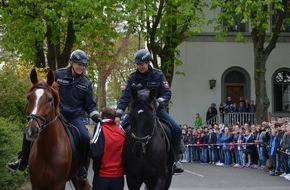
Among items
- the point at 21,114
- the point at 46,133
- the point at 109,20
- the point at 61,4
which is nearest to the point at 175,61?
the point at 109,20

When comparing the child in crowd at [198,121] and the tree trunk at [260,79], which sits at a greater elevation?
the tree trunk at [260,79]

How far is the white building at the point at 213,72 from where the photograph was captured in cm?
4084

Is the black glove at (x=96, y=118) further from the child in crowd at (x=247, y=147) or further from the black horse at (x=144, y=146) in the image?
the child in crowd at (x=247, y=147)

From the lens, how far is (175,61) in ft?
120

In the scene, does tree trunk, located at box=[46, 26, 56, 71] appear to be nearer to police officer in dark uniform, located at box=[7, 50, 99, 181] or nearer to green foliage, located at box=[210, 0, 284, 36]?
green foliage, located at box=[210, 0, 284, 36]

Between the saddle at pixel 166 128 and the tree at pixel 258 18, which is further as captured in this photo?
the tree at pixel 258 18

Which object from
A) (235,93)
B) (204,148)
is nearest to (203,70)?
(235,93)

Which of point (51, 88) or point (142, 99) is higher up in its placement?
point (51, 88)

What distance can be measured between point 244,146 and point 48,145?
748 inches

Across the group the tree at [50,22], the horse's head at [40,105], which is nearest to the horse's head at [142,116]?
the horse's head at [40,105]

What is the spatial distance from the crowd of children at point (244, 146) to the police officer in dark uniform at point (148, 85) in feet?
38.8

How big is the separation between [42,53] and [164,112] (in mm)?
20710

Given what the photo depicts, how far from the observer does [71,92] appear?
10.6m

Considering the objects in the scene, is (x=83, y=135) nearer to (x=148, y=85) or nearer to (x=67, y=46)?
(x=148, y=85)
